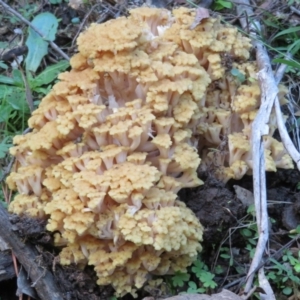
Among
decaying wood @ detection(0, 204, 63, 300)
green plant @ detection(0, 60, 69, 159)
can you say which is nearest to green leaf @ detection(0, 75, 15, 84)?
green plant @ detection(0, 60, 69, 159)

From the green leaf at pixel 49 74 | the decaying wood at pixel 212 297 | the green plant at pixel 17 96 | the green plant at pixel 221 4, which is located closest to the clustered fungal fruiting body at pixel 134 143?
the decaying wood at pixel 212 297

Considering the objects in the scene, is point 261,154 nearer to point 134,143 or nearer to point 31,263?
point 134,143

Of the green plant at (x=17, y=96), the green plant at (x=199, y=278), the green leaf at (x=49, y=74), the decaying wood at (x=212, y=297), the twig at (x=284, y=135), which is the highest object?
the twig at (x=284, y=135)

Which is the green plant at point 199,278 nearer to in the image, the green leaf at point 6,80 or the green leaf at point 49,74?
the green leaf at point 49,74

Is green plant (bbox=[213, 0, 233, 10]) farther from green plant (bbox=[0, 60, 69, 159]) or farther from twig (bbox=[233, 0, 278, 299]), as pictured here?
green plant (bbox=[0, 60, 69, 159])

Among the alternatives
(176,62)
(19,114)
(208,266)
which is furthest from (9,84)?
(208,266)

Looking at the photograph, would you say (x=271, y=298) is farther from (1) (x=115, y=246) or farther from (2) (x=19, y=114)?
(2) (x=19, y=114)

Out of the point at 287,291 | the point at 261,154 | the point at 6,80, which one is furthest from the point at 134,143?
the point at 6,80
